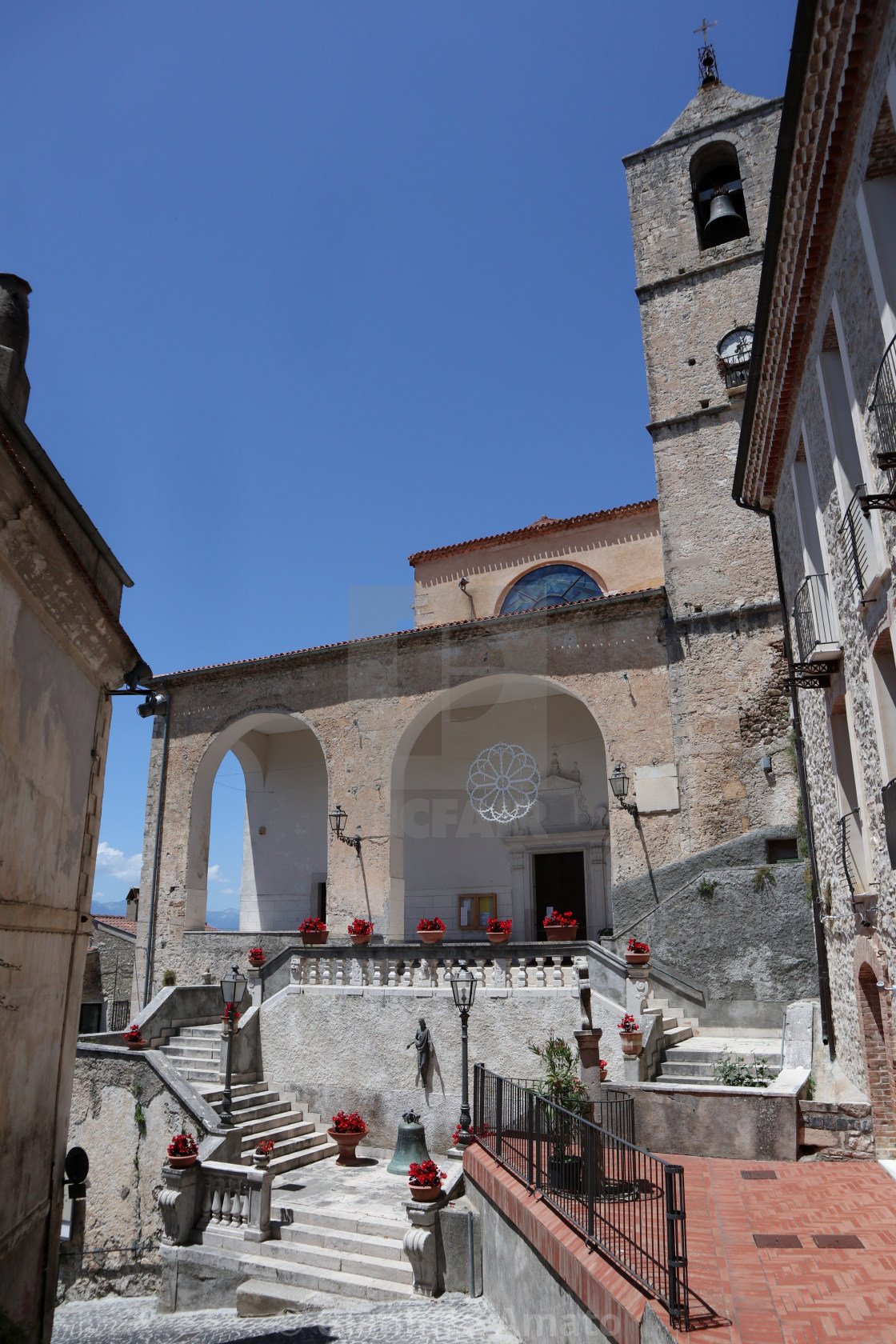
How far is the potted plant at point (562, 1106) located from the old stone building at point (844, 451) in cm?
287

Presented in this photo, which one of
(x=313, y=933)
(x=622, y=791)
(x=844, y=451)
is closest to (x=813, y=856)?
(x=622, y=791)

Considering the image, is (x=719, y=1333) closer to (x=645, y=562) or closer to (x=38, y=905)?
(x=38, y=905)

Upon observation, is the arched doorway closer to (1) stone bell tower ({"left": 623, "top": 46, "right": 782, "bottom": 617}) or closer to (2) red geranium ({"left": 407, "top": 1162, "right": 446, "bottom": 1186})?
(1) stone bell tower ({"left": 623, "top": 46, "right": 782, "bottom": 617})

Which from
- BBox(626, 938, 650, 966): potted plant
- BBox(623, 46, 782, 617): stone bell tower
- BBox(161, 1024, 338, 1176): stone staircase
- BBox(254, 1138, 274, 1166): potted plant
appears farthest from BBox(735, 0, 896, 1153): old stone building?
BBox(161, 1024, 338, 1176): stone staircase

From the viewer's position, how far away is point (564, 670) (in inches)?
671

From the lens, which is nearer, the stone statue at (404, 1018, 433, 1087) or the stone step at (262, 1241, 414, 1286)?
the stone step at (262, 1241, 414, 1286)

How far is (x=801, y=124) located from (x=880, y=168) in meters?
0.99

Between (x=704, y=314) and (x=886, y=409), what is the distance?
44.3ft

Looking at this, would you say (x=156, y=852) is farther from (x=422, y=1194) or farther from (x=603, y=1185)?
(x=603, y=1185)

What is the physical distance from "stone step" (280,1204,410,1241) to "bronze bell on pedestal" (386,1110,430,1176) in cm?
135

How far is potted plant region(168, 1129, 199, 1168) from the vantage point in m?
11.5

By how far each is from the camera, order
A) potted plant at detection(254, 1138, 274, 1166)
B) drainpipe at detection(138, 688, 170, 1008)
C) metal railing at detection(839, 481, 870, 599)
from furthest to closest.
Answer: drainpipe at detection(138, 688, 170, 1008) → potted plant at detection(254, 1138, 274, 1166) → metal railing at detection(839, 481, 870, 599)

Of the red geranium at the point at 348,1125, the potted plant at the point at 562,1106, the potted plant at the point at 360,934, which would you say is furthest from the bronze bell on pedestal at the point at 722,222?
the red geranium at the point at 348,1125

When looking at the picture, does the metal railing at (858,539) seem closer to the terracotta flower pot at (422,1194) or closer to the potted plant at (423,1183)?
the potted plant at (423,1183)
